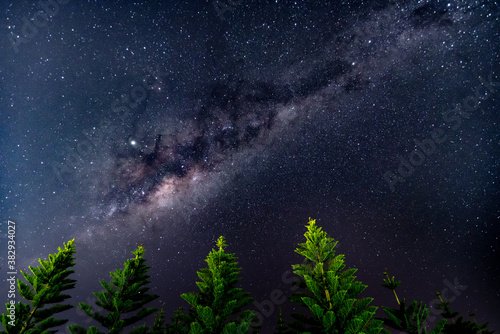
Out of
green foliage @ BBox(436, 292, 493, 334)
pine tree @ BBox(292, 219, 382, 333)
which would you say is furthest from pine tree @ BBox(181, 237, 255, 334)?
green foliage @ BBox(436, 292, 493, 334)

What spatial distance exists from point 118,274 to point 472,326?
62.8 ft

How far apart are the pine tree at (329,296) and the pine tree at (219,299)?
7.68 ft

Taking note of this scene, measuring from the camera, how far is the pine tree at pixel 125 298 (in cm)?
974

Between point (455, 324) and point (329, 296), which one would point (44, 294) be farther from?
point (455, 324)

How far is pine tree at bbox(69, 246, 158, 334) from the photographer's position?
9745mm

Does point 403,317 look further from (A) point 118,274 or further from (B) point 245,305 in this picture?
(A) point 118,274

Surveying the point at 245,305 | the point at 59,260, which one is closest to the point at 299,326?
the point at 245,305

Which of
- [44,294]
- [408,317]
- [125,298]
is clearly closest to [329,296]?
[408,317]

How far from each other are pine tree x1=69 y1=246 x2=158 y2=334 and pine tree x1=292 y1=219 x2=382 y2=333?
23.6 feet

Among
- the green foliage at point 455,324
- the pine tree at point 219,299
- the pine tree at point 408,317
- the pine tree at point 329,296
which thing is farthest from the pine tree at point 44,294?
the green foliage at point 455,324

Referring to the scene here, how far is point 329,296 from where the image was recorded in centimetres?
834

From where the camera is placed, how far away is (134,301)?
36.8 ft

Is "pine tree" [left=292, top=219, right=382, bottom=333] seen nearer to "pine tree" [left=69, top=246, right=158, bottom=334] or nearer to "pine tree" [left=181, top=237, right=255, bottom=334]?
"pine tree" [left=181, top=237, right=255, bottom=334]

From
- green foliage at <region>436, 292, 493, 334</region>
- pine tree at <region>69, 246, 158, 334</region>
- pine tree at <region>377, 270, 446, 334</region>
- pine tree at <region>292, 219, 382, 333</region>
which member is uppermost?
pine tree at <region>69, 246, 158, 334</region>
